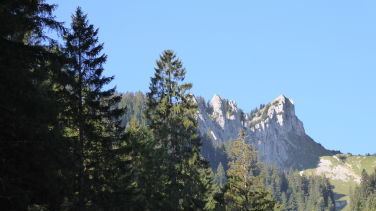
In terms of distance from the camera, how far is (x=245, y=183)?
41469 millimetres

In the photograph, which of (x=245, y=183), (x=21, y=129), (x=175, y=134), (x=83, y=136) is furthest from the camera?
(x=245, y=183)

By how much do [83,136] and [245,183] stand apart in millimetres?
20804

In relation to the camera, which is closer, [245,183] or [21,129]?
[21,129]

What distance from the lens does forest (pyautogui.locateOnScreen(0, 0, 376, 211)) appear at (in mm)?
13391

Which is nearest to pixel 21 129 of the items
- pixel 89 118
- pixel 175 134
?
pixel 89 118

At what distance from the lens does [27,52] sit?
45.2ft

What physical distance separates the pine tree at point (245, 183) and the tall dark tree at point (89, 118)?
58.5ft

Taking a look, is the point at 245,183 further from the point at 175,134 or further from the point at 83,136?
the point at 83,136

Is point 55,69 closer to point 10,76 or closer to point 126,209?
point 10,76

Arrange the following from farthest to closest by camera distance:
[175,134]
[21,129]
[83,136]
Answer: [175,134] → [83,136] → [21,129]

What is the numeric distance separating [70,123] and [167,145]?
11.6 metres

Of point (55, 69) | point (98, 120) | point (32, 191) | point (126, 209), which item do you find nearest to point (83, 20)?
point (98, 120)

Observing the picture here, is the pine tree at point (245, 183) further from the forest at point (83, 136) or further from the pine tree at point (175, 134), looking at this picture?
the pine tree at point (175, 134)

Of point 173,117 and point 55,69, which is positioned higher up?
point 173,117
